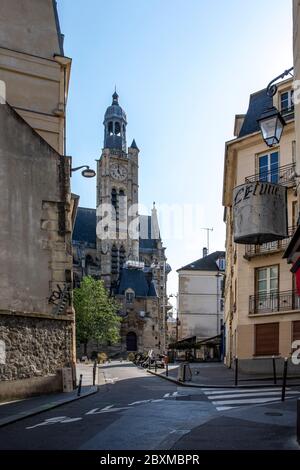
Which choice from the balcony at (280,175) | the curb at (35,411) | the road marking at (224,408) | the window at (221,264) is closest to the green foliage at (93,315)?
the window at (221,264)

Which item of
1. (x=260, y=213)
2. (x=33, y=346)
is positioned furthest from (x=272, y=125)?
(x=33, y=346)

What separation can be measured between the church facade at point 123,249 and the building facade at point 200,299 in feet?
70.6

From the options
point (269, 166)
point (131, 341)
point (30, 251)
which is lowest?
point (131, 341)

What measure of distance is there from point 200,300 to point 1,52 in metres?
41.7

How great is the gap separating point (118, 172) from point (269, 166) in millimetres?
73312

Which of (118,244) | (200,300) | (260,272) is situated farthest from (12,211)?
(118,244)

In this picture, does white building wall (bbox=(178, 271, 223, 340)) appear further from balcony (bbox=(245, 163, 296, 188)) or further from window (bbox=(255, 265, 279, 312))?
balcony (bbox=(245, 163, 296, 188))

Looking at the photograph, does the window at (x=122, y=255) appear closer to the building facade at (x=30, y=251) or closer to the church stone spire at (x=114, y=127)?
the church stone spire at (x=114, y=127)

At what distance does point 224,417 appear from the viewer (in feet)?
34.7

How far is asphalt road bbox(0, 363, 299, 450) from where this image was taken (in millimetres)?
7816

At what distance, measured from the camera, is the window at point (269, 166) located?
2442cm

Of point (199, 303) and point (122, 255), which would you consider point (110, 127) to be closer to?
point (122, 255)

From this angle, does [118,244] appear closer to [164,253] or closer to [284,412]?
[164,253]

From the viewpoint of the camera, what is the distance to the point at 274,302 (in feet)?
77.1
